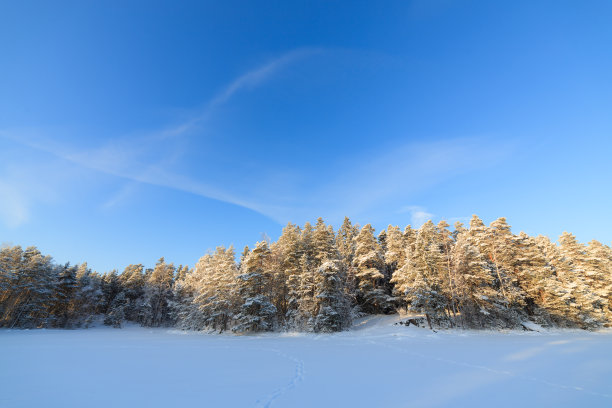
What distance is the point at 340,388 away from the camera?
7.27 m

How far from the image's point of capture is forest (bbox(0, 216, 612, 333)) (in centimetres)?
2955

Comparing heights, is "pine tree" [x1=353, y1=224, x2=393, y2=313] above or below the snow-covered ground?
above

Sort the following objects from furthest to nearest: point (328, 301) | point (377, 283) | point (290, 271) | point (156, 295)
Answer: point (156, 295) → point (377, 283) → point (290, 271) → point (328, 301)

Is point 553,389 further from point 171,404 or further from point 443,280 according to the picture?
point 443,280

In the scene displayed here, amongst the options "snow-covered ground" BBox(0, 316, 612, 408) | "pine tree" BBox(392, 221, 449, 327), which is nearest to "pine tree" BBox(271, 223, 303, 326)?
"pine tree" BBox(392, 221, 449, 327)

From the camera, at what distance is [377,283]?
38.5m

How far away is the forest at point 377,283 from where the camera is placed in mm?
29547

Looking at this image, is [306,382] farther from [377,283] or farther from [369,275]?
[377,283]

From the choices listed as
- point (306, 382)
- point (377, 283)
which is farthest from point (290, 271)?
point (306, 382)

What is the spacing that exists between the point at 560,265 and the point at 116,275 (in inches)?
3502

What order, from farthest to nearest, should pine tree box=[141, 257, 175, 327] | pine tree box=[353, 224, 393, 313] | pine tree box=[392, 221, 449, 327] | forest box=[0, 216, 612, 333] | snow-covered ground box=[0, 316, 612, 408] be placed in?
pine tree box=[141, 257, 175, 327] → pine tree box=[353, 224, 393, 313] → forest box=[0, 216, 612, 333] → pine tree box=[392, 221, 449, 327] → snow-covered ground box=[0, 316, 612, 408]

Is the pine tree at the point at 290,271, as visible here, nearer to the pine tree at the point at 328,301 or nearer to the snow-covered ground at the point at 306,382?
the pine tree at the point at 328,301

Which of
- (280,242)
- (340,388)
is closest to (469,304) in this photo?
(280,242)

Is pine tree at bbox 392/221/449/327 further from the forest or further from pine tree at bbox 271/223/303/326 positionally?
pine tree at bbox 271/223/303/326
